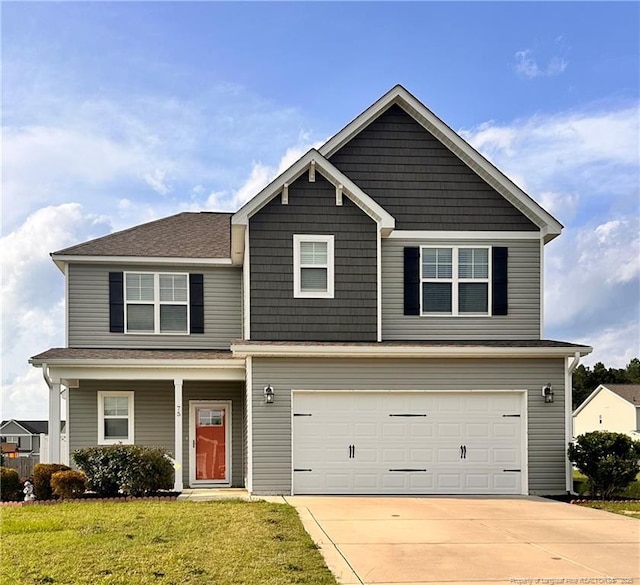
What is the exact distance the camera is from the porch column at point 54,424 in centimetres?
1697

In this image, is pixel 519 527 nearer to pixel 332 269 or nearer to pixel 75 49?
pixel 332 269

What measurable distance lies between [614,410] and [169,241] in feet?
130

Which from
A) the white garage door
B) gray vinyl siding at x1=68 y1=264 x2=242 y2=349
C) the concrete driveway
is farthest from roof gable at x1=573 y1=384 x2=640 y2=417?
the concrete driveway

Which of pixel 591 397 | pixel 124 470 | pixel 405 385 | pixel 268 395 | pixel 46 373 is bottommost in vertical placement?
pixel 591 397

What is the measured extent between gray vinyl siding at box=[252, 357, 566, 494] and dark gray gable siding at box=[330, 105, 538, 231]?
3354 mm

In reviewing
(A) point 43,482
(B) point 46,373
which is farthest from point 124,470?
(B) point 46,373

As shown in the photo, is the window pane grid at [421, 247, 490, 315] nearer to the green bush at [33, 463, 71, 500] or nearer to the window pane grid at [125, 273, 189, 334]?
the window pane grid at [125, 273, 189, 334]

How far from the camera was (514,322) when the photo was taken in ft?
59.8

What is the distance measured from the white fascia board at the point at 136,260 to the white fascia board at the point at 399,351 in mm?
4234

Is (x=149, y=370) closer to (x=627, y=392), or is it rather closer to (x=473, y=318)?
(x=473, y=318)

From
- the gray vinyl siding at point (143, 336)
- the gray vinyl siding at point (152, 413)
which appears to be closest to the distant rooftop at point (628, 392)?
the gray vinyl siding at point (152, 413)

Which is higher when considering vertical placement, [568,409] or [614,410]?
[568,409]

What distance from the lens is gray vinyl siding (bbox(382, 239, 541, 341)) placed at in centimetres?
1791

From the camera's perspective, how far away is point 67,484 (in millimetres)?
15273
